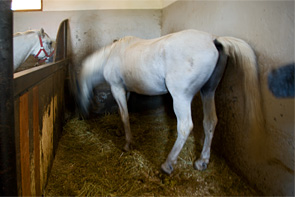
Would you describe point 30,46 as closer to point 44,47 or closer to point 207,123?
point 44,47

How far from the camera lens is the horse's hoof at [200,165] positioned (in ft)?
6.75

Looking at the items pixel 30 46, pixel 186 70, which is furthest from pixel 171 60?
pixel 30 46

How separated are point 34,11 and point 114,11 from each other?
1.56m

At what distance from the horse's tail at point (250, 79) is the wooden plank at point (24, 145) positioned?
59.8 inches

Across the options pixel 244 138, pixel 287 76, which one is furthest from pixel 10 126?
pixel 244 138

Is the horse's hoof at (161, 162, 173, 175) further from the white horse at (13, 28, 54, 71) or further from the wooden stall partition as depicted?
the white horse at (13, 28, 54, 71)

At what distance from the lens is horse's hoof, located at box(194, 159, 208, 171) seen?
2.06 m

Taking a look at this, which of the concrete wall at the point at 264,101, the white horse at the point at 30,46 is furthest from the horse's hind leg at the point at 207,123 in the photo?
the white horse at the point at 30,46

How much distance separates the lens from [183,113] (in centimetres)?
180

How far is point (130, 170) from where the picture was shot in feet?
6.66

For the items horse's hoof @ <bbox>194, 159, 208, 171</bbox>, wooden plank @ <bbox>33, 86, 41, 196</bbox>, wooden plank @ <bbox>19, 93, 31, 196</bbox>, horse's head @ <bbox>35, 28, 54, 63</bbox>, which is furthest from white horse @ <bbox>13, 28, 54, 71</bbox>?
horse's hoof @ <bbox>194, 159, 208, 171</bbox>

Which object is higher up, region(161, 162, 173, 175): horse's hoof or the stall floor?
region(161, 162, 173, 175): horse's hoof

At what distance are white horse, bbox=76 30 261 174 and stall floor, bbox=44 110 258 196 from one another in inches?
6.1

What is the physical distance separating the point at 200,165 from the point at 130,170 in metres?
0.74
